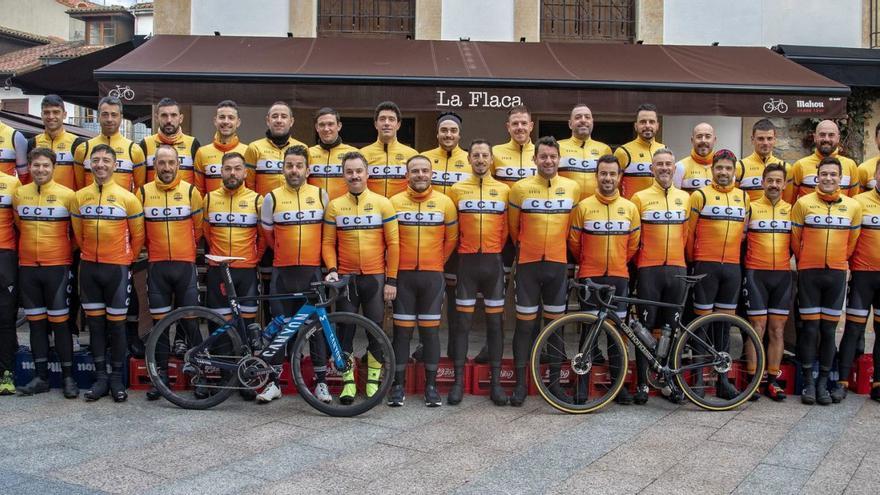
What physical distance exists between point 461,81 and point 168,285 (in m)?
3.64

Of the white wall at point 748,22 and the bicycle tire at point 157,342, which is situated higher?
the white wall at point 748,22

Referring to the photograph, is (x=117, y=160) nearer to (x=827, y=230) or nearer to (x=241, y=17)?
(x=241, y=17)

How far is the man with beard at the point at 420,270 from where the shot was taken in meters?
5.59

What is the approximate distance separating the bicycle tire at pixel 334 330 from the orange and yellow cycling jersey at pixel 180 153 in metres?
2.09

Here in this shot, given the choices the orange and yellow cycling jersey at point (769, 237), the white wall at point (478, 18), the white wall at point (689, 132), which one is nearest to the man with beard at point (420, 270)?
the orange and yellow cycling jersey at point (769, 237)

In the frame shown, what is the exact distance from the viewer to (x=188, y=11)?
33.9 feet

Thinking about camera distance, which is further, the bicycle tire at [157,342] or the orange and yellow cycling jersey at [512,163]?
the orange and yellow cycling jersey at [512,163]

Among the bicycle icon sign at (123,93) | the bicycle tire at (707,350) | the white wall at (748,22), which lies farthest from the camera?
the white wall at (748,22)

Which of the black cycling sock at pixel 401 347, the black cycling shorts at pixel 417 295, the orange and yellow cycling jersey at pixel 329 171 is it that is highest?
the orange and yellow cycling jersey at pixel 329 171

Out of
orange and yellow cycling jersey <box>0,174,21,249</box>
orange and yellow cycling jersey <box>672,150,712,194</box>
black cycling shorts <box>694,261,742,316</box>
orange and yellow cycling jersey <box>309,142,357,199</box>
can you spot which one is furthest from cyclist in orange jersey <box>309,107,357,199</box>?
black cycling shorts <box>694,261,742,316</box>

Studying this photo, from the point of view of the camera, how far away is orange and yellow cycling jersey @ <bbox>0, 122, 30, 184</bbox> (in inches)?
242

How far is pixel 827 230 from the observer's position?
579 cm

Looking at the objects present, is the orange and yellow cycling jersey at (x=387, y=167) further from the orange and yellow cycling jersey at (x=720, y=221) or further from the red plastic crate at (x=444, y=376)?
the orange and yellow cycling jersey at (x=720, y=221)

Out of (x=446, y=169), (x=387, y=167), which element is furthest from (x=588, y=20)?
(x=387, y=167)
